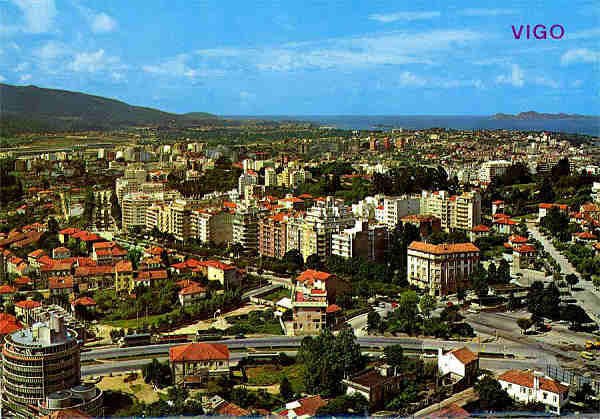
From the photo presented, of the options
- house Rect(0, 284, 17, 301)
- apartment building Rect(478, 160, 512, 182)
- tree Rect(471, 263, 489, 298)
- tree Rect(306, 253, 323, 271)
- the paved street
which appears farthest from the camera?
apartment building Rect(478, 160, 512, 182)

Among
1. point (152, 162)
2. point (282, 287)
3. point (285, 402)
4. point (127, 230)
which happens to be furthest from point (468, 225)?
point (152, 162)

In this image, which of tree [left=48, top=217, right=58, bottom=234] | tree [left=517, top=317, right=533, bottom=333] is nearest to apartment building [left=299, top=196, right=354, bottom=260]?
tree [left=517, top=317, right=533, bottom=333]

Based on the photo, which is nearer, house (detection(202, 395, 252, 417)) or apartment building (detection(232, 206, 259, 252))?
house (detection(202, 395, 252, 417))

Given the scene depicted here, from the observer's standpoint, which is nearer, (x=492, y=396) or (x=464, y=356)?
(x=492, y=396)

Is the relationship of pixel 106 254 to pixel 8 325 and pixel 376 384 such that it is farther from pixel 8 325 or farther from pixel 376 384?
pixel 376 384

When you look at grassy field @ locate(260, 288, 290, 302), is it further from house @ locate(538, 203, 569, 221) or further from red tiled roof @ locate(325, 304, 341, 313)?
house @ locate(538, 203, 569, 221)

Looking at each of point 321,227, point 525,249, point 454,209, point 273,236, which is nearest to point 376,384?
point 321,227
